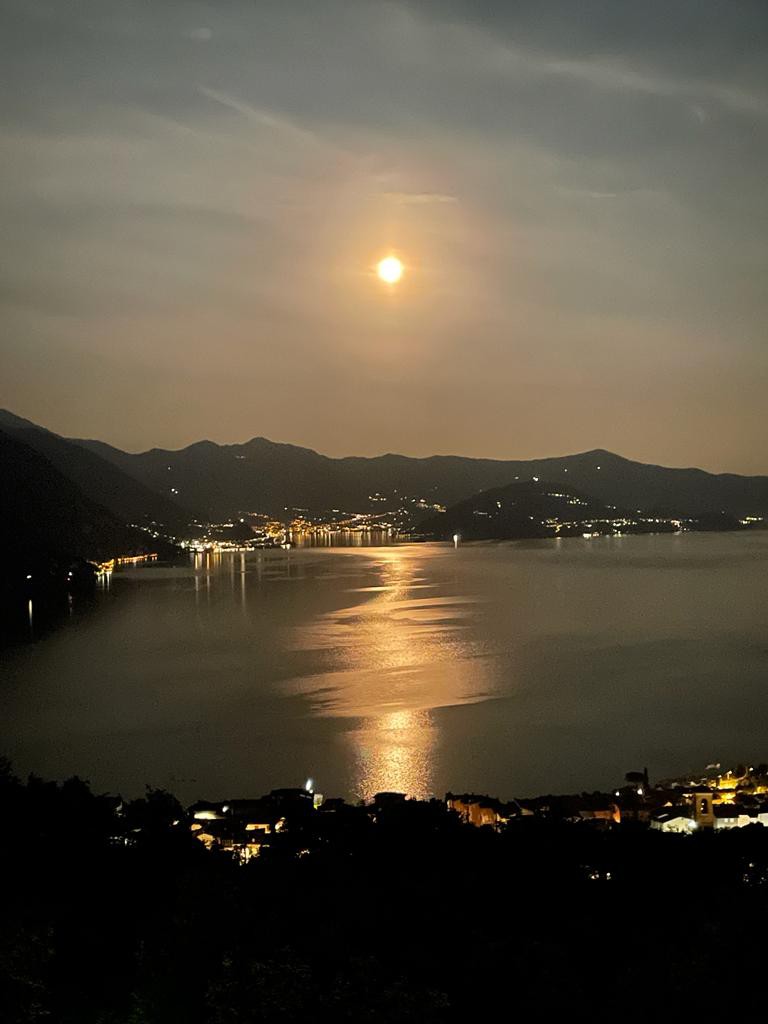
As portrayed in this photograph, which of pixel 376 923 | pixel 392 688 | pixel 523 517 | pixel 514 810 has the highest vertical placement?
pixel 523 517

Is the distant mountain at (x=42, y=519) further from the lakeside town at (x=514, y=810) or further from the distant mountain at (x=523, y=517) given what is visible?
the distant mountain at (x=523, y=517)

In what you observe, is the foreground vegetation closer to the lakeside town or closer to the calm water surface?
the lakeside town

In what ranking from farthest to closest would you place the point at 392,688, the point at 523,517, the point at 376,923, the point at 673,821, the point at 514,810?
the point at 523,517 → the point at 392,688 → the point at 514,810 → the point at 673,821 → the point at 376,923

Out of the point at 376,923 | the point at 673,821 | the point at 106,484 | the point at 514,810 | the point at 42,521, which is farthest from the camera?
the point at 106,484

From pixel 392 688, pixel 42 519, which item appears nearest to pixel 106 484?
pixel 42 519

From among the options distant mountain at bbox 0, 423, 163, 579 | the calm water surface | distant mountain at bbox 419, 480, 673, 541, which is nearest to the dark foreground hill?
distant mountain at bbox 0, 423, 163, 579

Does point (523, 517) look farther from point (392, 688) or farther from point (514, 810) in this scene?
point (514, 810)

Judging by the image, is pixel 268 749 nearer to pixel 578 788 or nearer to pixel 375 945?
pixel 578 788

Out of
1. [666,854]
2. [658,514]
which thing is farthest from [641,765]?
[658,514]
